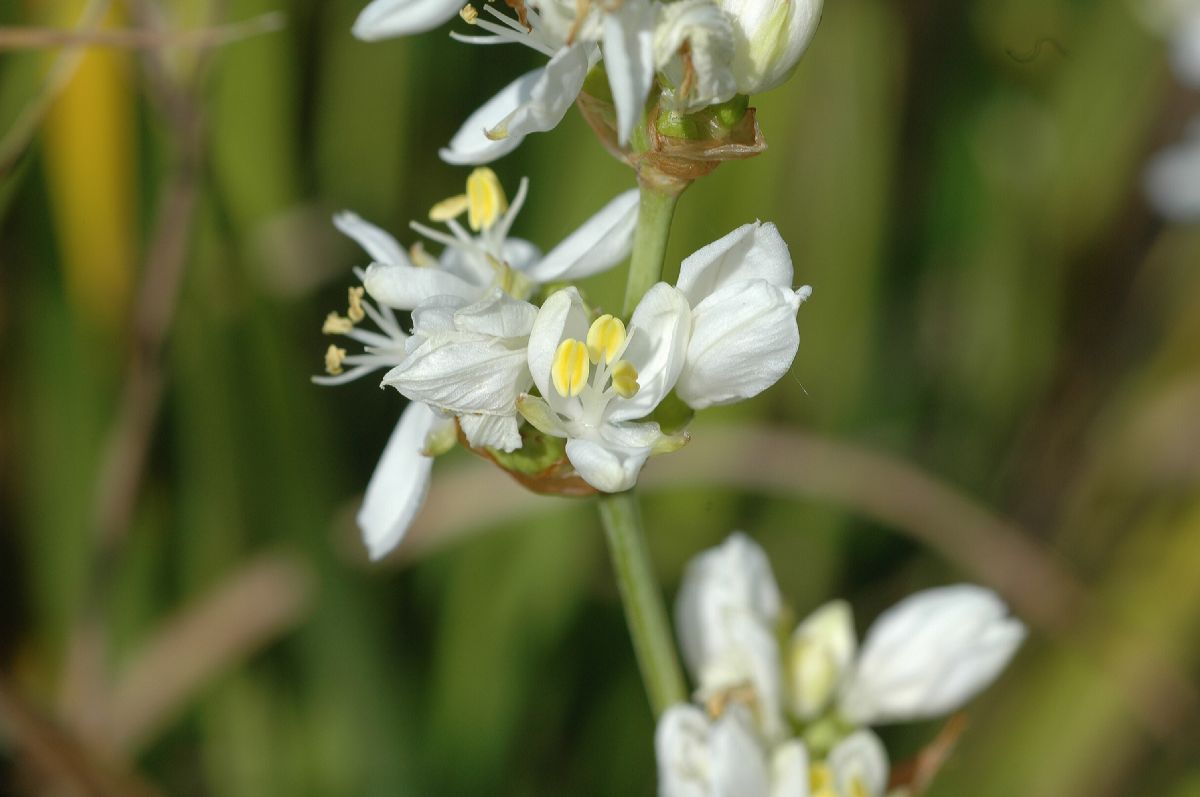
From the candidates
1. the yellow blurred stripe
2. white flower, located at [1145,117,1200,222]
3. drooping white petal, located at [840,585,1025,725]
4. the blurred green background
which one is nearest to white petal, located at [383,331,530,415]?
drooping white petal, located at [840,585,1025,725]

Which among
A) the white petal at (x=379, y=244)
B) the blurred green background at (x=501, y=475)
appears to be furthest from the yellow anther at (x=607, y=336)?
the blurred green background at (x=501, y=475)

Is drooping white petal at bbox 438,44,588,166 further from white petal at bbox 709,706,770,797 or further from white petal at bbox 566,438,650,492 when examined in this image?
white petal at bbox 709,706,770,797

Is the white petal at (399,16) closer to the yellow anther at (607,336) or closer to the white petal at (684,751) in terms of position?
the yellow anther at (607,336)

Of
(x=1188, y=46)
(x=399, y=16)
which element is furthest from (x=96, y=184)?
(x=1188, y=46)

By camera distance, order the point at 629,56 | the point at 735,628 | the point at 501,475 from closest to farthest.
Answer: the point at 629,56 → the point at 735,628 → the point at 501,475

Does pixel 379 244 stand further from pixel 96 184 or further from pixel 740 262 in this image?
pixel 96 184

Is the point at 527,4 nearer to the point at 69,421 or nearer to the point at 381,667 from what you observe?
the point at 381,667
